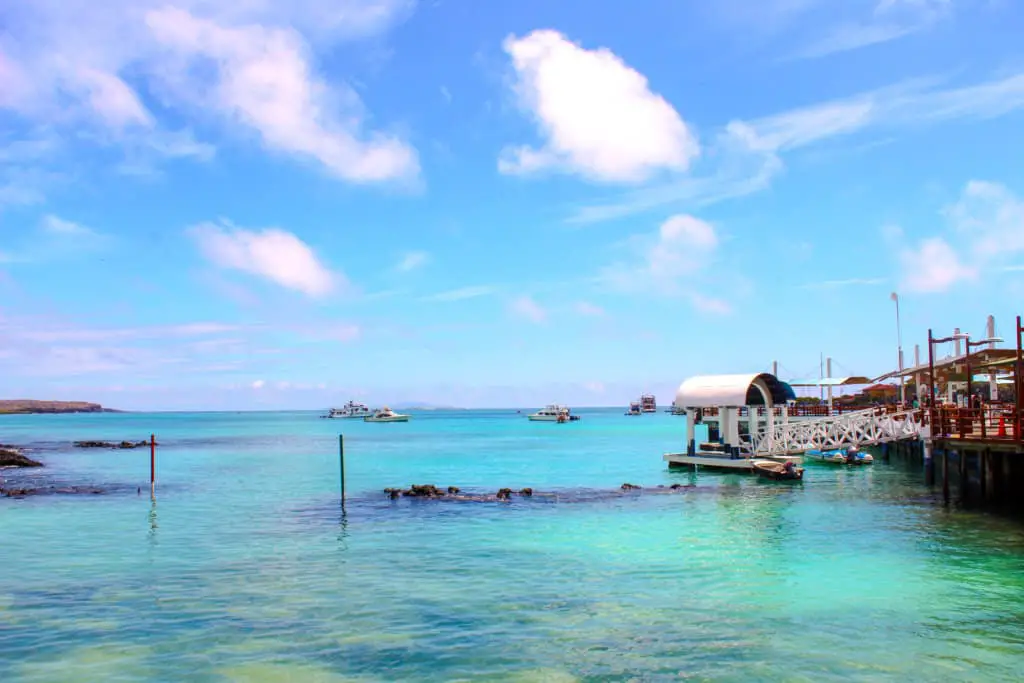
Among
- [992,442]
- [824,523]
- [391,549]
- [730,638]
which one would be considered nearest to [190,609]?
[391,549]

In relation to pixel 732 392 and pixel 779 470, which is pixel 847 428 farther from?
pixel 779 470

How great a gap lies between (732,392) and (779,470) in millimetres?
6788

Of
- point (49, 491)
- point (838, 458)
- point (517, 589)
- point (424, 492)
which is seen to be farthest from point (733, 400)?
point (49, 491)

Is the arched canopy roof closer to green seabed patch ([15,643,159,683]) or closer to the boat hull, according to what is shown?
the boat hull

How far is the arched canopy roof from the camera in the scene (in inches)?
1969

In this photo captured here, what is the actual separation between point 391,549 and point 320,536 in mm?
4285

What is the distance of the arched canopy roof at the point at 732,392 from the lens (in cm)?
5000

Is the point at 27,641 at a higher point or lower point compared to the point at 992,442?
lower

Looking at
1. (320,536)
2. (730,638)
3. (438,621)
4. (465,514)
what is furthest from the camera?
(465,514)

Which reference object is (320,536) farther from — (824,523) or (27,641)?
(824,523)

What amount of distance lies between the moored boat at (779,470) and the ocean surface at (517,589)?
371cm

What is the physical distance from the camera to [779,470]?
4500 centimetres

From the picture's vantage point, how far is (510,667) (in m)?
14.6

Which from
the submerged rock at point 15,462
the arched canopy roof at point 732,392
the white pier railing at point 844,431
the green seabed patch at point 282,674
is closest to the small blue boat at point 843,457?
the white pier railing at point 844,431
